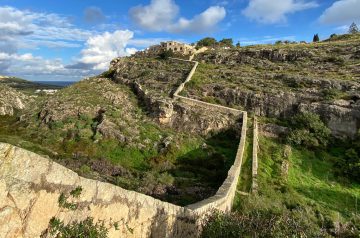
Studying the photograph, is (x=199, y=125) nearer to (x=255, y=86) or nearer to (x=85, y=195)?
(x=255, y=86)

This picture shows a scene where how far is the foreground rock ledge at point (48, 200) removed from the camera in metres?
10.6

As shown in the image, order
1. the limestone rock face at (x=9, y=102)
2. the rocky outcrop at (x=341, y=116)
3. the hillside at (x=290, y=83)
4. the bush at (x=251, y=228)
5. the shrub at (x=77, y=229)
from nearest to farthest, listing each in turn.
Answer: the shrub at (x=77, y=229) < the bush at (x=251, y=228) < the rocky outcrop at (x=341, y=116) < the hillside at (x=290, y=83) < the limestone rock face at (x=9, y=102)

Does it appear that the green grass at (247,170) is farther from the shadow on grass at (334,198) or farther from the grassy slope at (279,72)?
the grassy slope at (279,72)

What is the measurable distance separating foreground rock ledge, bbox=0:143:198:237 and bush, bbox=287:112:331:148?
2921cm

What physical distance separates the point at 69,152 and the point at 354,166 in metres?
29.7

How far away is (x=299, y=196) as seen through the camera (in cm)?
3070

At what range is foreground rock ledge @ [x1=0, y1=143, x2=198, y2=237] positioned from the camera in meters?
10.6

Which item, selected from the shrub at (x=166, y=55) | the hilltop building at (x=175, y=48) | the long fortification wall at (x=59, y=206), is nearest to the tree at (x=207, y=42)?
the hilltop building at (x=175, y=48)

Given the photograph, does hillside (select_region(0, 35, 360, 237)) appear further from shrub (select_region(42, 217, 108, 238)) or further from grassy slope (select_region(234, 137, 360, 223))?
shrub (select_region(42, 217, 108, 238))

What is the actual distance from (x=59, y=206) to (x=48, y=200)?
1.60 feet

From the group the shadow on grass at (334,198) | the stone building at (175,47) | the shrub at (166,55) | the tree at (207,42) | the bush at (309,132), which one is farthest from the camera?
the tree at (207,42)

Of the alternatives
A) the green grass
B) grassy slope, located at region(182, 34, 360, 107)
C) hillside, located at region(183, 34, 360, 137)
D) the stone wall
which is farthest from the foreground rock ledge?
grassy slope, located at region(182, 34, 360, 107)

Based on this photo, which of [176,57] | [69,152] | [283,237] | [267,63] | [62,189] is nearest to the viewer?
[62,189]

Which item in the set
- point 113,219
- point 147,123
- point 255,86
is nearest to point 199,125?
point 147,123
